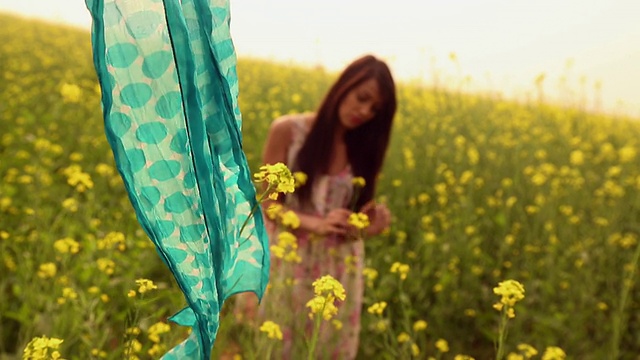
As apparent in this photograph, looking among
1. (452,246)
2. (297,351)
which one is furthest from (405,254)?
(297,351)

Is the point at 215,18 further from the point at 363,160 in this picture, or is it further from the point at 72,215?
the point at 72,215

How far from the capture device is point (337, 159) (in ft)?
7.55

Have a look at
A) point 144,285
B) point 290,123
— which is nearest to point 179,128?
point 144,285

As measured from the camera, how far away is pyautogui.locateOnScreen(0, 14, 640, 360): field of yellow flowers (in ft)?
5.32

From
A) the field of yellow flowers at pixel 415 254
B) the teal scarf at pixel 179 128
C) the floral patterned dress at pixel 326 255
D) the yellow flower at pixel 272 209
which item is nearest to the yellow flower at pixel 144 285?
the field of yellow flowers at pixel 415 254

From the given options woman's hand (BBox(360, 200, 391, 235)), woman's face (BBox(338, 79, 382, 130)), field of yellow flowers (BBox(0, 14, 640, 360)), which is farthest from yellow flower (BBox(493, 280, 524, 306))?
woman's face (BBox(338, 79, 382, 130))

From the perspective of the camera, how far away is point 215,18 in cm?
96

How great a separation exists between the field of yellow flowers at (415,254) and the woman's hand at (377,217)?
202mm

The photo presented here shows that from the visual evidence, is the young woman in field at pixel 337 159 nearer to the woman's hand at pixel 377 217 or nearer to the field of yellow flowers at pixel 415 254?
the woman's hand at pixel 377 217

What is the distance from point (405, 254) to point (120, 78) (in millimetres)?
2432

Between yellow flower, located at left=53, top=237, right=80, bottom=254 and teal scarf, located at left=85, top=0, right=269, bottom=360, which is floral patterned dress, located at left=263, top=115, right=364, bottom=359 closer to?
yellow flower, located at left=53, top=237, right=80, bottom=254

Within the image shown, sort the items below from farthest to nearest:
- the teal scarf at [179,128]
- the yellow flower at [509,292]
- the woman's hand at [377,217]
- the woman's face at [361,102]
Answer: the woman's face at [361,102] < the woman's hand at [377,217] < the yellow flower at [509,292] < the teal scarf at [179,128]

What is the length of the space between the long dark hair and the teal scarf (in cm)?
115

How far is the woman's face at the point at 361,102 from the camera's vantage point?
6.85 ft
